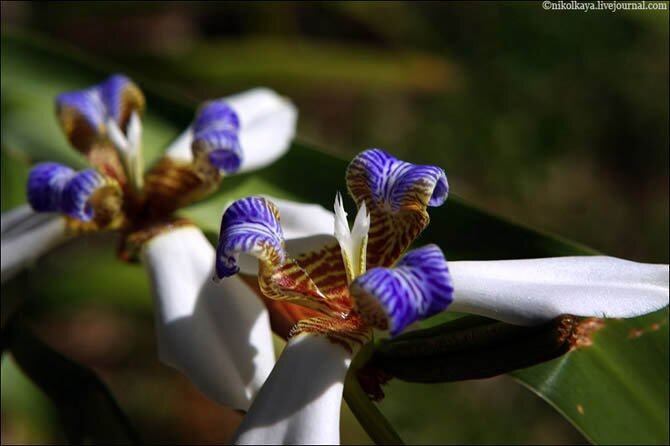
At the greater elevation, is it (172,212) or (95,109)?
(95,109)

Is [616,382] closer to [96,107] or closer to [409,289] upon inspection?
[409,289]

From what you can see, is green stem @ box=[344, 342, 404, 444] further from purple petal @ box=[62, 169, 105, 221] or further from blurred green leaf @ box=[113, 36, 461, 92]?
blurred green leaf @ box=[113, 36, 461, 92]

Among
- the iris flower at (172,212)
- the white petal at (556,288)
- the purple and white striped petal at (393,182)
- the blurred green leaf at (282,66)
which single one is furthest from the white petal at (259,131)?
the blurred green leaf at (282,66)

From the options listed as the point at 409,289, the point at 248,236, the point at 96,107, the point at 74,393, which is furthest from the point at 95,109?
the point at 409,289

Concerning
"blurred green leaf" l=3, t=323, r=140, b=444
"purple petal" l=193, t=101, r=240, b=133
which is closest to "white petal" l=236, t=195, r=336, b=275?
"purple petal" l=193, t=101, r=240, b=133

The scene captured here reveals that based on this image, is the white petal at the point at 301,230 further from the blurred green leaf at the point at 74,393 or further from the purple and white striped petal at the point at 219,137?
the blurred green leaf at the point at 74,393

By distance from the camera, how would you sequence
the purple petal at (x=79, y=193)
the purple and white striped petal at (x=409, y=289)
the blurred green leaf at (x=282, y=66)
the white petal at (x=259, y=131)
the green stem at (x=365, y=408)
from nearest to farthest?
1. the purple and white striped petal at (x=409, y=289)
2. the green stem at (x=365, y=408)
3. the purple petal at (x=79, y=193)
4. the white petal at (x=259, y=131)
5. the blurred green leaf at (x=282, y=66)

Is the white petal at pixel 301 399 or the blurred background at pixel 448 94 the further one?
the blurred background at pixel 448 94
